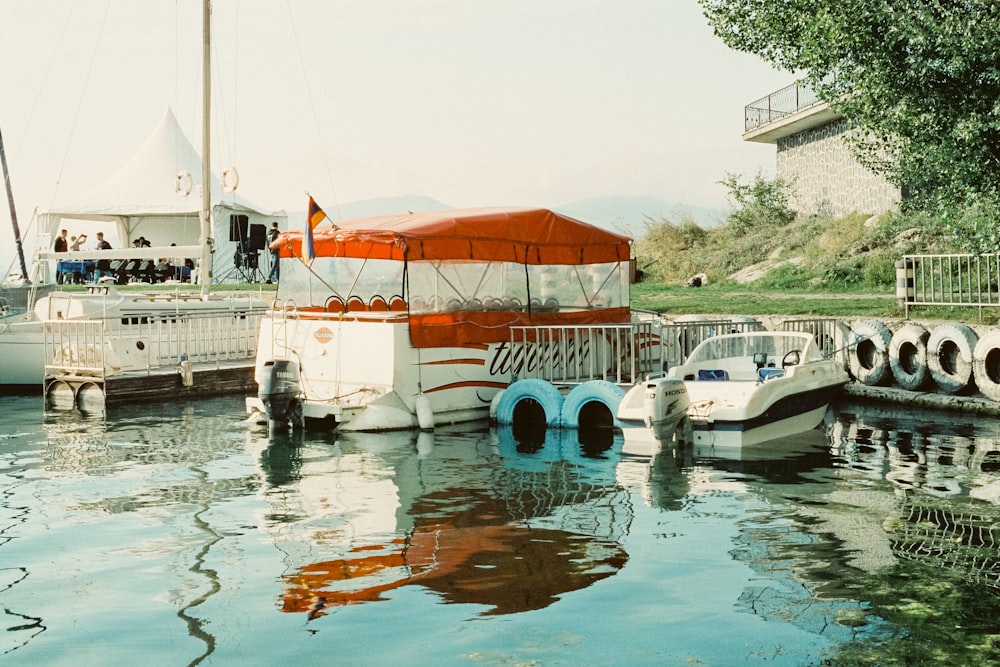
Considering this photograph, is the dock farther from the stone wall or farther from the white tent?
the stone wall

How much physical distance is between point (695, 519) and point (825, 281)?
23.1 meters

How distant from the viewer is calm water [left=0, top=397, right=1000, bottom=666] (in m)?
6.88

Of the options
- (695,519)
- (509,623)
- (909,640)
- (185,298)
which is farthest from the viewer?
(185,298)

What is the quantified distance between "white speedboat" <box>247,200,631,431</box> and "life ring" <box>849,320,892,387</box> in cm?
467

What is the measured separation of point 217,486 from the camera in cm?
1230

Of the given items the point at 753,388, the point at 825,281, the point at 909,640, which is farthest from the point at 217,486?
the point at 825,281

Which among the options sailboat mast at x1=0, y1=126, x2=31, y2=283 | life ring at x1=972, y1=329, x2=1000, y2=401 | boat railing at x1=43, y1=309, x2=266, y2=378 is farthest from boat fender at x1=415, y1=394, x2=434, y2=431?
sailboat mast at x1=0, y1=126, x2=31, y2=283

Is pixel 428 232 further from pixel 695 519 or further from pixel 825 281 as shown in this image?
pixel 825 281

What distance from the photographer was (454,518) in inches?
416

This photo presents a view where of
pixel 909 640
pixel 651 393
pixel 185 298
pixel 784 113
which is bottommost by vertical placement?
pixel 909 640

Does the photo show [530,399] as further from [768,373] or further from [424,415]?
[768,373]

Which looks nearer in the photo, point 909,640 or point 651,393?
point 909,640

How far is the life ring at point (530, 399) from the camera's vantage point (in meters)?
16.6

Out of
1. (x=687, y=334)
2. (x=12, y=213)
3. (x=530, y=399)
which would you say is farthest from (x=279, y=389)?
(x=12, y=213)
